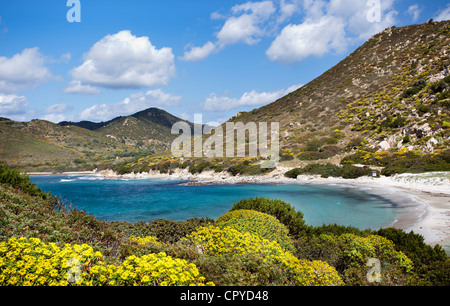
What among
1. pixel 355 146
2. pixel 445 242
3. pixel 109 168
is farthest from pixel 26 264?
pixel 109 168

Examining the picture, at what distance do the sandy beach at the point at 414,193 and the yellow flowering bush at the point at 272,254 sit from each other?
6.36 metres

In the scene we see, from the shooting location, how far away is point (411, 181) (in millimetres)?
25438

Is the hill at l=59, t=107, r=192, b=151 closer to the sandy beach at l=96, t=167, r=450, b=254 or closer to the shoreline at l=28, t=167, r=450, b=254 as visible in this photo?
the shoreline at l=28, t=167, r=450, b=254

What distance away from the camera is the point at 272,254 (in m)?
5.66

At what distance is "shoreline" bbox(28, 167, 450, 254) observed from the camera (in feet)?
38.0

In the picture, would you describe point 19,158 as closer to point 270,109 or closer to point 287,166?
point 270,109

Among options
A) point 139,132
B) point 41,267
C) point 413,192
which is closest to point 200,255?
point 41,267

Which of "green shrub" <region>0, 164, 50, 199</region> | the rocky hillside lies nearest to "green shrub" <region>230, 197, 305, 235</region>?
"green shrub" <region>0, 164, 50, 199</region>

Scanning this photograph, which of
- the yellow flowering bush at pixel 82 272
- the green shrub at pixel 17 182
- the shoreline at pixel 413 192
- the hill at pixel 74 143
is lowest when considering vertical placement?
the shoreline at pixel 413 192

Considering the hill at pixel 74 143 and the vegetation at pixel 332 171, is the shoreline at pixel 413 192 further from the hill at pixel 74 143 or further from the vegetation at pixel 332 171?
the hill at pixel 74 143

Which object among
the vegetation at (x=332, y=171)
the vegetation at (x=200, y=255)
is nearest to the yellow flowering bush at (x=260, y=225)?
the vegetation at (x=200, y=255)

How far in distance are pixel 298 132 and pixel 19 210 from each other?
56.9m

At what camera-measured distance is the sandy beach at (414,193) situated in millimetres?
11570

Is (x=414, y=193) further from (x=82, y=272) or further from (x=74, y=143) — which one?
(x=74, y=143)
